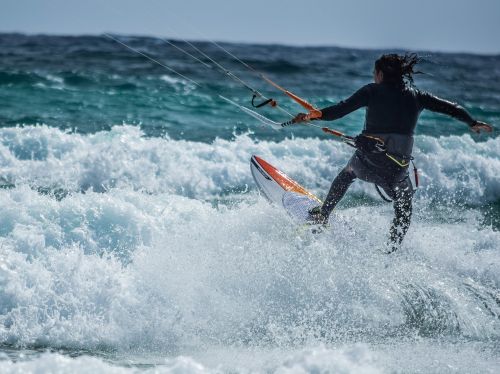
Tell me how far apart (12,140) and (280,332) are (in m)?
7.86

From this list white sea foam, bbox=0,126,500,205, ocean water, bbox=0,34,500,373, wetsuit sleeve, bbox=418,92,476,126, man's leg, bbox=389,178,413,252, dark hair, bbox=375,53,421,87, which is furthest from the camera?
white sea foam, bbox=0,126,500,205

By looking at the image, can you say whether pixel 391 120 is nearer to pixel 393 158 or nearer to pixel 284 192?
pixel 393 158

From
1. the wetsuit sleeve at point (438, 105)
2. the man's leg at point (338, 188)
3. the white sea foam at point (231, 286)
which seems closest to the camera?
the white sea foam at point (231, 286)

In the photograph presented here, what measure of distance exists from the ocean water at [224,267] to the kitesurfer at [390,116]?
351 mm

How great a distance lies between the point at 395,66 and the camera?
5688mm

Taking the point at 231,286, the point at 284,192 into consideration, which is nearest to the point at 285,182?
the point at 284,192

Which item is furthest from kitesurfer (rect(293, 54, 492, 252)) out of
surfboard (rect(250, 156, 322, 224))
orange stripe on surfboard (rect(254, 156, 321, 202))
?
Result: orange stripe on surfboard (rect(254, 156, 321, 202))

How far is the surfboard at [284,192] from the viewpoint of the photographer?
723 centimetres

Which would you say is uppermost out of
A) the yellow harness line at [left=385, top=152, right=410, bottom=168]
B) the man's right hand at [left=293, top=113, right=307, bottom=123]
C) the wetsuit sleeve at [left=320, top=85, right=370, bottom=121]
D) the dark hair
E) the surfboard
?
the dark hair

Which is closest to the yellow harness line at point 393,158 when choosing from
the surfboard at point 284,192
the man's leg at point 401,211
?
the man's leg at point 401,211

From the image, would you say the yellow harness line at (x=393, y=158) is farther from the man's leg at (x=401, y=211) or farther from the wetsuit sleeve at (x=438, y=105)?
the wetsuit sleeve at (x=438, y=105)

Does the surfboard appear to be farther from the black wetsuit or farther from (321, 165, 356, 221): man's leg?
the black wetsuit

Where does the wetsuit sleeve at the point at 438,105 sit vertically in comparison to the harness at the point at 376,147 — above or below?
above

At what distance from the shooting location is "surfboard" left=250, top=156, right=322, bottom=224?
7.23 metres
